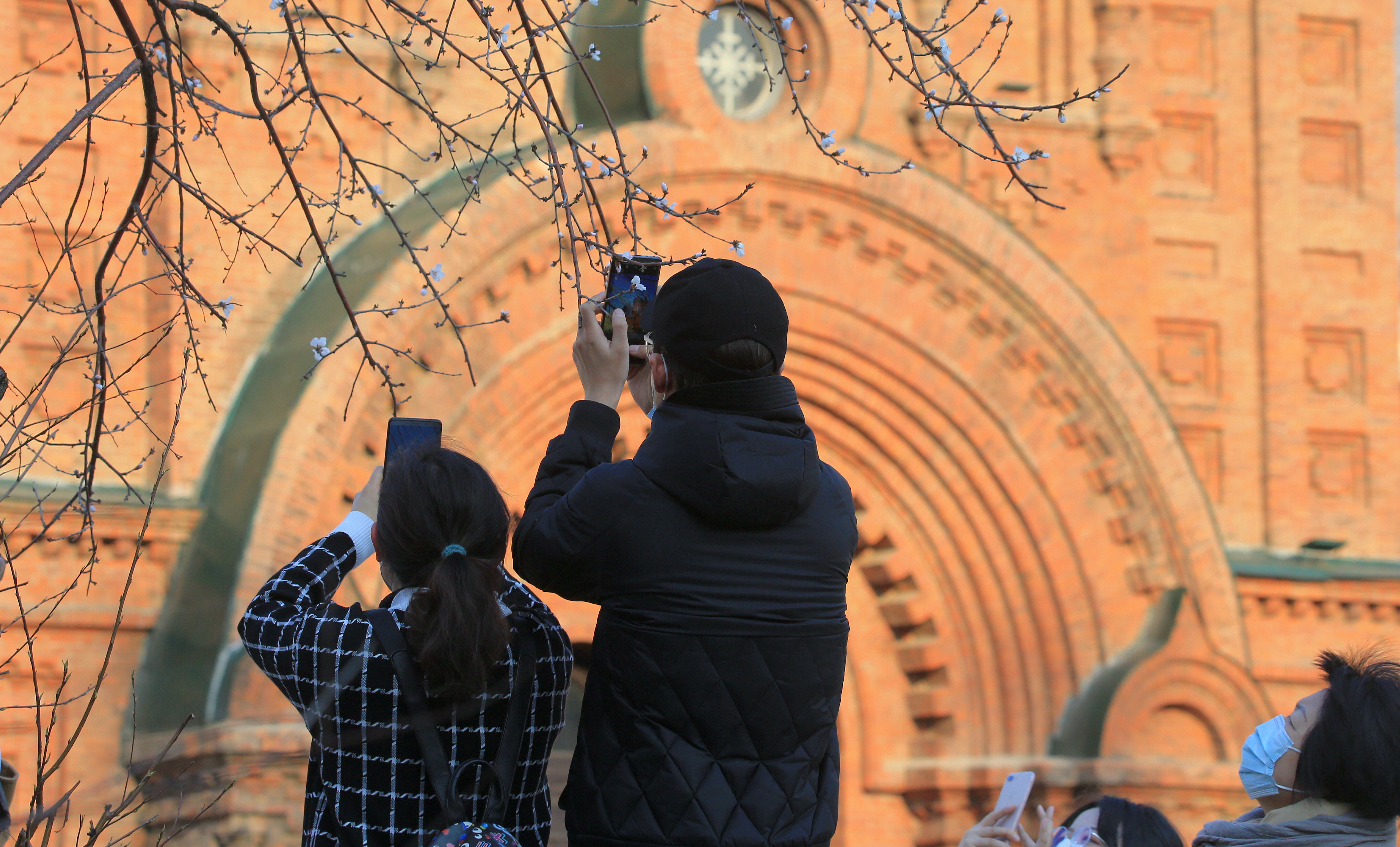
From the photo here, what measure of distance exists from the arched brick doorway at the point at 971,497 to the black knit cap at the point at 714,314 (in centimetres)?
642

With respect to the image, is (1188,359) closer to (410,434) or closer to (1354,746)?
(1354,746)

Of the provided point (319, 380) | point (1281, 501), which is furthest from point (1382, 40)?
point (319, 380)

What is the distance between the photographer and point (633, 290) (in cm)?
261

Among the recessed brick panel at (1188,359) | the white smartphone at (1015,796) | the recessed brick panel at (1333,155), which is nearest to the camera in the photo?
the white smartphone at (1015,796)

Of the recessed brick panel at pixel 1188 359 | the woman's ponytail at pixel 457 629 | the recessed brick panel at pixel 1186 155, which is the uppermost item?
the recessed brick panel at pixel 1186 155

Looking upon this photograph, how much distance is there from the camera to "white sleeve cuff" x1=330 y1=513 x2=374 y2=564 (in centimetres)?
254

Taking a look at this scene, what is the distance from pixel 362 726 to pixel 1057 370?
773 cm

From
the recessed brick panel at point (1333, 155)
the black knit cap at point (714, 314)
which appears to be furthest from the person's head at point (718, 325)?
the recessed brick panel at point (1333, 155)

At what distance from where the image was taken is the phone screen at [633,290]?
2.59 metres

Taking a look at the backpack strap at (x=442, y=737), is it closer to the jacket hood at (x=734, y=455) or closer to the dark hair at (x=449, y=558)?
the dark hair at (x=449, y=558)

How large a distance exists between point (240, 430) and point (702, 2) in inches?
155

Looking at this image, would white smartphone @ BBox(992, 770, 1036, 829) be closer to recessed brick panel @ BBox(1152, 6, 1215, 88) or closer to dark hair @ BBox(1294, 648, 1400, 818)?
dark hair @ BBox(1294, 648, 1400, 818)

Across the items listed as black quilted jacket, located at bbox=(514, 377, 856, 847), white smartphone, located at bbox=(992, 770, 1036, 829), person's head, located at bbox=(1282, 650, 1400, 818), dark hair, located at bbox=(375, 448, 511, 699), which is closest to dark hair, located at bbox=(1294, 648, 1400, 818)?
person's head, located at bbox=(1282, 650, 1400, 818)

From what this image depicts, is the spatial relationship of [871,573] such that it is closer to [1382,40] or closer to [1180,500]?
[1180,500]
